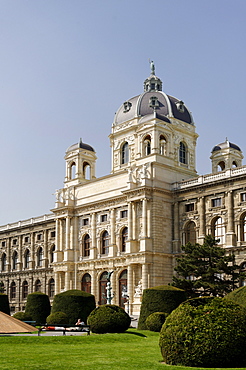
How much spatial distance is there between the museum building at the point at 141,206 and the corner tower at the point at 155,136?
0.40 ft

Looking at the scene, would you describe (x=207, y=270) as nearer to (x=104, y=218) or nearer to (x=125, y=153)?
(x=104, y=218)

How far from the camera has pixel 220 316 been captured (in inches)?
622

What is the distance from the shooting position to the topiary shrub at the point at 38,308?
44094 mm

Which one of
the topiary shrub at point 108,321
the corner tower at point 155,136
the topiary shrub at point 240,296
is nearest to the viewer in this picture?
the topiary shrub at point 240,296

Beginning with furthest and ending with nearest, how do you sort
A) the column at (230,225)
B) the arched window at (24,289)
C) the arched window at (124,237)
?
the arched window at (24,289), the arched window at (124,237), the column at (230,225)

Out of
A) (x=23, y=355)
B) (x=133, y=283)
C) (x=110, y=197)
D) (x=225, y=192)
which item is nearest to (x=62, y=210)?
(x=110, y=197)

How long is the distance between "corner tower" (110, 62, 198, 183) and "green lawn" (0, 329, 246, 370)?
30.7 metres

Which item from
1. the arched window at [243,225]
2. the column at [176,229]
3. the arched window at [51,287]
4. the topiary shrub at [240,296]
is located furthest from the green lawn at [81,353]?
the arched window at [51,287]

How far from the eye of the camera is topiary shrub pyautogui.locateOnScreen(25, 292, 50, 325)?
44.1 meters

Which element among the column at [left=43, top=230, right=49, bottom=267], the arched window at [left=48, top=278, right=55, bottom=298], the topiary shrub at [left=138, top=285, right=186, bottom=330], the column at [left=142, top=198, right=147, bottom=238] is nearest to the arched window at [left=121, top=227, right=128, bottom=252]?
the column at [left=142, top=198, right=147, bottom=238]

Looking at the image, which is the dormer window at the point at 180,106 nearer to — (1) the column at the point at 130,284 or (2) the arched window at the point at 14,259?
(1) the column at the point at 130,284

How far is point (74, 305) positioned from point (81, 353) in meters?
20.7

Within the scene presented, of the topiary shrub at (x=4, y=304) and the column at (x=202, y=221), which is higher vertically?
the column at (x=202, y=221)

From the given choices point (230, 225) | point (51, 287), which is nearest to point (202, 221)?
point (230, 225)
